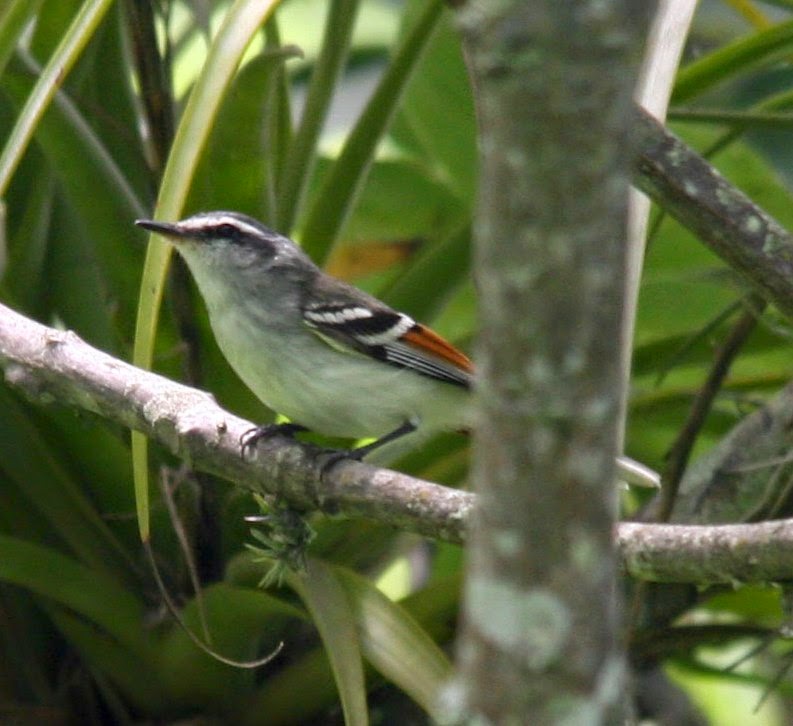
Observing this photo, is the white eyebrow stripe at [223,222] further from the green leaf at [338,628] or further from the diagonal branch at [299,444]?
the green leaf at [338,628]

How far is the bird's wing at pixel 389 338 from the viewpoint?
280 cm

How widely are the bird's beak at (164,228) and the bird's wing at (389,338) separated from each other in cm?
37

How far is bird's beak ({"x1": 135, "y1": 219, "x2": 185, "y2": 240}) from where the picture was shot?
7.81ft

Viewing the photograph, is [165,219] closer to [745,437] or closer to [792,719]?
[745,437]

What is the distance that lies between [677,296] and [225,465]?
1.58 meters

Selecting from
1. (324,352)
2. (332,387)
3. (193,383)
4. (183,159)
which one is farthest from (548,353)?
(193,383)

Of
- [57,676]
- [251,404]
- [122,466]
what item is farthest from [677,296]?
[57,676]

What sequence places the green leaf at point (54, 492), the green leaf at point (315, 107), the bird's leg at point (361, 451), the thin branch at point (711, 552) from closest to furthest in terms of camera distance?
the thin branch at point (711, 552) < the bird's leg at point (361, 451) < the green leaf at point (54, 492) < the green leaf at point (315, 107)

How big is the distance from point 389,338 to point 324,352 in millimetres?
151

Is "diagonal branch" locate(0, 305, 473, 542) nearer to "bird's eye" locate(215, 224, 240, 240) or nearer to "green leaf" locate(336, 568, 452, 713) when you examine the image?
"green leaf" locate(336, 568, 452, 713)

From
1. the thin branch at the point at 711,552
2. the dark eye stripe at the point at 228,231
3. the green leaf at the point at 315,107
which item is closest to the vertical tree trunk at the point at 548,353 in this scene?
the thin branch at the point at 711,552

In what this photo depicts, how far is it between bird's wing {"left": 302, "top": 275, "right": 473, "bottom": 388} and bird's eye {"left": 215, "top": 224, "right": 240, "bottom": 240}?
244 millimetres

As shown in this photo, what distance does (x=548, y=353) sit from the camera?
3.25 feet

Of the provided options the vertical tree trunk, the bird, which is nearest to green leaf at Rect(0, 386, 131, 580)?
the bird
